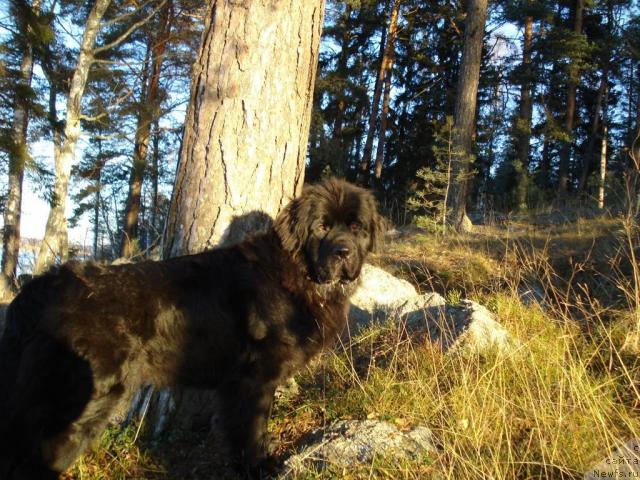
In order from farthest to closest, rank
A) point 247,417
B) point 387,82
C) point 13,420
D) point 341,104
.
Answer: point 341,104, point 387,82, point 247,417, point 13,420

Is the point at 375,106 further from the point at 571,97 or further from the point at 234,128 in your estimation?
the point at 234,128

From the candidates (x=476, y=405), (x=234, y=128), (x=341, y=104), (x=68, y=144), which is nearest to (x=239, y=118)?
(x=234, y=128)

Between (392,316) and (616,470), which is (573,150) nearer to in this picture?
(392,316)

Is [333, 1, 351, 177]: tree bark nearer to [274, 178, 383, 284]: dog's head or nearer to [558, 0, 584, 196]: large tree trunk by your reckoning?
[558, 0, 584, 196]: large tree trunk

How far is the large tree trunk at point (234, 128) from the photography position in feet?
13.1

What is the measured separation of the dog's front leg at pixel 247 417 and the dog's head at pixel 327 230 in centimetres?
92

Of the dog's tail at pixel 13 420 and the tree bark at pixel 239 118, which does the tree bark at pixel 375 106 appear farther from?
the dog's tail at pixel 13 420

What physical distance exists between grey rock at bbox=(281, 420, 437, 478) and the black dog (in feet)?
1.63

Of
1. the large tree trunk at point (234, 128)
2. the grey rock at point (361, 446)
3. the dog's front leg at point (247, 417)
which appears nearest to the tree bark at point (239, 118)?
the large tree trunk at point (234, 128)

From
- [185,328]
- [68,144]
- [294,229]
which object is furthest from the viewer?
[68,144]

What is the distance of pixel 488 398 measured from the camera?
10.1 feet

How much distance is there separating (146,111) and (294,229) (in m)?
15.2

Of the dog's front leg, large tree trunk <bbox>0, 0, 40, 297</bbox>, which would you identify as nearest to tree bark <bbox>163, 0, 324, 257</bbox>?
the dog's front leg

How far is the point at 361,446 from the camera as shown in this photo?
2.99 m
